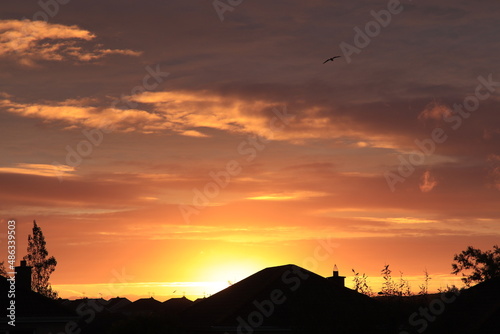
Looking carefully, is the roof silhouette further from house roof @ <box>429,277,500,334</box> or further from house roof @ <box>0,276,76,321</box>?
house roof @ <box>0,276,76,321</box>

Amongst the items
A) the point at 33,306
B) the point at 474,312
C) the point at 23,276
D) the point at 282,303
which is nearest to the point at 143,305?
the point at 23,276

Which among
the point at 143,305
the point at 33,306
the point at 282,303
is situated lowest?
the point at 33,306

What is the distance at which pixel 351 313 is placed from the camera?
31.9 m

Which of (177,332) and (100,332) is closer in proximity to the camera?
(177,332)

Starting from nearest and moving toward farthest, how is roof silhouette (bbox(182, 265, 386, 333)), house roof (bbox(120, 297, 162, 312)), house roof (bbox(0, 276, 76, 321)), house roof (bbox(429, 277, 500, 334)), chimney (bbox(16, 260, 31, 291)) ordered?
1. roof silhouette (bbox(182, 265, 386, 333))
2. house roof (bbox(429, 277, 500, 334))
3. house roof (bbox(0, 276, 76, 321))
4. chimney (bbox(16, 260, 31, 291))
5. house roof (bbox(120, 297, 162, 312))

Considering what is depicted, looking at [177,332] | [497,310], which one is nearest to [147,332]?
[177,332]

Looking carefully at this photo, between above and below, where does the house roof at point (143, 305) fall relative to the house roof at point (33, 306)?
above

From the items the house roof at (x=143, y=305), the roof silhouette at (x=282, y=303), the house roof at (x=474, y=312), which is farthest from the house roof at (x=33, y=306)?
the house roof at (x=143, y=305)

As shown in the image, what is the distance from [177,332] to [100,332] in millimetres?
27105

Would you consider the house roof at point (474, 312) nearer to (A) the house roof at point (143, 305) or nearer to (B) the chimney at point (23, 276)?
(B) the chimney at point (23, 276)

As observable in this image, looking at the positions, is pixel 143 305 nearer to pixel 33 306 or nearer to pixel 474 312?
pixel 33 306

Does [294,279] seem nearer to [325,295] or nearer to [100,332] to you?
[325,295]

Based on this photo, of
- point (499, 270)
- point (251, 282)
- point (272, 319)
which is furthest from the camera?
point (499, 270)

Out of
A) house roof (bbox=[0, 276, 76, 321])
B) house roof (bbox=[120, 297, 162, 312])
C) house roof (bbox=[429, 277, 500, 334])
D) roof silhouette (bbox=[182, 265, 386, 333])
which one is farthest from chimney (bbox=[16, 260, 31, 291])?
house roof (bbox=[120, 297, 162, 312])
